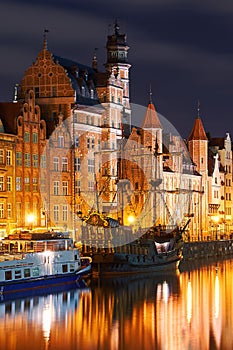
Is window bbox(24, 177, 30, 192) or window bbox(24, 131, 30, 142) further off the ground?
window bbox(24, 131, 30, 142)

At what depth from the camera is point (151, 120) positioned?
344ft

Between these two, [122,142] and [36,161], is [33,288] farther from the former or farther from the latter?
[122,142]

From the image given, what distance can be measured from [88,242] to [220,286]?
1617 cm

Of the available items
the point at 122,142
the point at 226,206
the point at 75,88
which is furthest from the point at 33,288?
the point at 226,206

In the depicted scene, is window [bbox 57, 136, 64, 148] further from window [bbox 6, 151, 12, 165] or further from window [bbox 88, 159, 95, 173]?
window [bbox 6, 151, 12, 165]

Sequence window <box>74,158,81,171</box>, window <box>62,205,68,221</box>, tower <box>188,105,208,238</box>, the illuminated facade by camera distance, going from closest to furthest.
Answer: the illuminated facade → window <box>62,205,68,221</box> → window <box>74,158,81,171</box> → tower <box>188,105,208,238</box>

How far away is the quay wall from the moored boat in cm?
2747

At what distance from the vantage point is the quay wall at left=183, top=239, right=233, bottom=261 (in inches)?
3932

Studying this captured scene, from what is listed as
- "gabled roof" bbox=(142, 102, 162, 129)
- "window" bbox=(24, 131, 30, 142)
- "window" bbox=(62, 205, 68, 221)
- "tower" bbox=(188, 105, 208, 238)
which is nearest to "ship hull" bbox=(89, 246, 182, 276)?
"window" bbox=(62, 205, 68, 221)

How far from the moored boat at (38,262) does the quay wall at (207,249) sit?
27.5 meters

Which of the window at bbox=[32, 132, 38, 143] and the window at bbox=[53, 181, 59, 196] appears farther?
the window at bbox=[53, 181, 59, 196]

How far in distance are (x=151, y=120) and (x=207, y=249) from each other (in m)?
15.4

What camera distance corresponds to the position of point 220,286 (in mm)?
72438

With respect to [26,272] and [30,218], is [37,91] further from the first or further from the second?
[26,272]
